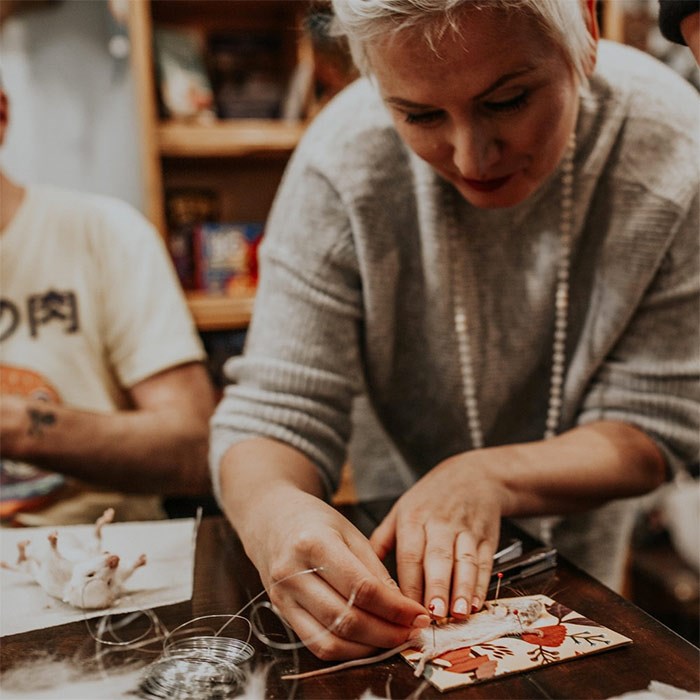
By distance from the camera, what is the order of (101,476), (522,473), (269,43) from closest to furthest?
(522,473) → (101,476) → (269,43)

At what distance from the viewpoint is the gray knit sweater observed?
38.4 inches

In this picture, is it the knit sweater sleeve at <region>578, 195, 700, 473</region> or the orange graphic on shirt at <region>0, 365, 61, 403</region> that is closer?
the knit sweater sleeve at <region>578, 195, 700, 473</region>

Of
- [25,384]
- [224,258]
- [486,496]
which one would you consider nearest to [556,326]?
[486,496]

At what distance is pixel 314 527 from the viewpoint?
677 mm

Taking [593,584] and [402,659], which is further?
[593,584]

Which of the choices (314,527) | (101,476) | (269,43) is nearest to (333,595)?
(314,527)

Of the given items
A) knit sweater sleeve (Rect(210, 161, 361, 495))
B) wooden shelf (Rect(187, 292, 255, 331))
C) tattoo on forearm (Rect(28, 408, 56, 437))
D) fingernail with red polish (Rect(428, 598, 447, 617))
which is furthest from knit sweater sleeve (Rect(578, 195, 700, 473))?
wooden shelf (Rect(187, 292, 255, 331))

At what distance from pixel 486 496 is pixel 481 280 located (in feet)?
1.10

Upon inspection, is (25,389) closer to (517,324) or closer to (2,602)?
(2,602)

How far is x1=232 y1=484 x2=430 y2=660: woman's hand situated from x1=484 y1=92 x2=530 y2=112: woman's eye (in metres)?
0.41

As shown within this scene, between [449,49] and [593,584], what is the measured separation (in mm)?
501

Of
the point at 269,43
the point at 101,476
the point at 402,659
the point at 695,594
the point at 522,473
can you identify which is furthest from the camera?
the point at 269,43

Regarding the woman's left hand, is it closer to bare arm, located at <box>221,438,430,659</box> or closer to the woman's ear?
bare arm, located at <box>221,438,430,659</box>

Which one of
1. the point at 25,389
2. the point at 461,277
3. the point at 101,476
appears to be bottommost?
the point at 101,476
